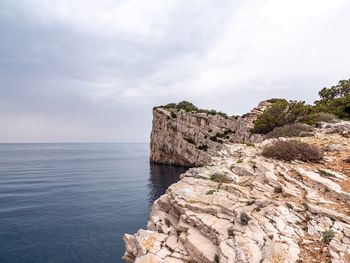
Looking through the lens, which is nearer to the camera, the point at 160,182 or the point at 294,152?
the point at 294,152

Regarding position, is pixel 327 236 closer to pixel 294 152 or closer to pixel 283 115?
pixel 294 152

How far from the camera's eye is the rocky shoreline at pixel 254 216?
893 centimetres

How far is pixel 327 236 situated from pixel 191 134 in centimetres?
6810

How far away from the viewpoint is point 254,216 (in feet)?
34.8

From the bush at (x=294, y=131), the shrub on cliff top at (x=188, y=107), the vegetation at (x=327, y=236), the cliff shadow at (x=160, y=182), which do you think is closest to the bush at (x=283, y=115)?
the bush at (x=294, y=131)

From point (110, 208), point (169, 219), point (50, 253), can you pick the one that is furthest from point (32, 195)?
point (169, 219)

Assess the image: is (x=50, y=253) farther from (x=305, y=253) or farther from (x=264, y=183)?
(x=305, y=253)

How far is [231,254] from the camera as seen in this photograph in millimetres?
8969

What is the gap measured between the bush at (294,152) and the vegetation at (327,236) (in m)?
8.76

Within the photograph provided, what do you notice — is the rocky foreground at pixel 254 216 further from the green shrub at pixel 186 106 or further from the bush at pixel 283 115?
the green shrub at pixel 186 106

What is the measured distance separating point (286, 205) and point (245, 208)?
6.61 feet

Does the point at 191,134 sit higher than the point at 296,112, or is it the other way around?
the point at 296,112

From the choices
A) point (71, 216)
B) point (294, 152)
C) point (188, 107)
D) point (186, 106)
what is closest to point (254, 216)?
point (294, 152)

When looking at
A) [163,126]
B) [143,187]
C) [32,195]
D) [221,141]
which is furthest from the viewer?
[163,126]
